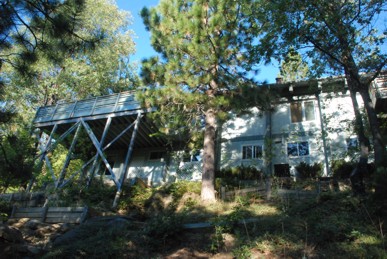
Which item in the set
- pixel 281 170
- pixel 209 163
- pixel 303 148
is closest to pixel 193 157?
pixel 281 170

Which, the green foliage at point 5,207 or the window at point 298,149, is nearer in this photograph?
the green foliage at point 5,207

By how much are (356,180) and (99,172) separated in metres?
17.1

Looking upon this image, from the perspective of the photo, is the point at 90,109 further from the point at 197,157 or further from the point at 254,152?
the point at 254,152

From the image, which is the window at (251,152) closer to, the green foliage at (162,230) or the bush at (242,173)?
the bush at (242,173)

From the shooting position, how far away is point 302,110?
719 inches

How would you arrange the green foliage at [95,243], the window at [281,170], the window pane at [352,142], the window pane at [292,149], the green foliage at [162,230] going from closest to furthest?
the green foliage at [95,243]
the green foliage at [162,230]
the window pane at [352,142]
the window at [281,170]
the window pane at [292,149]

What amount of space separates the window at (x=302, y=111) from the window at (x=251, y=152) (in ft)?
9.05

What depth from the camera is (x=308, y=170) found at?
15695 mm

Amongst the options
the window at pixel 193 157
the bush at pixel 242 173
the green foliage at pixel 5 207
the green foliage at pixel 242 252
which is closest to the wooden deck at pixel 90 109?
the window at pixel 193 157

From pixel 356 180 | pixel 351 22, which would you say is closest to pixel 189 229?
pixel 356 180

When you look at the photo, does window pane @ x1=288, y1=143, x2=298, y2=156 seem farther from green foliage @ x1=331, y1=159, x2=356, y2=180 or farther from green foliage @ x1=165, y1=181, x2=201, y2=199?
green foliage @ x1=165, y1=181, x2=201, y2=199

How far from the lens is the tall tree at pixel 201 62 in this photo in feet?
37.8

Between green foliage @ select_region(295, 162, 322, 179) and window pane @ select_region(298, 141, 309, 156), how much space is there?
1.12 m

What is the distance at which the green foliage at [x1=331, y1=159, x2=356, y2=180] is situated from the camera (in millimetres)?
14312
